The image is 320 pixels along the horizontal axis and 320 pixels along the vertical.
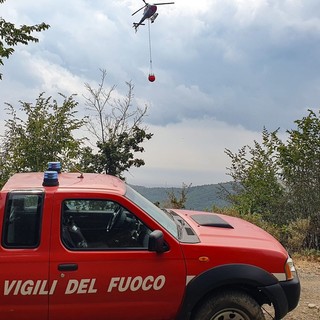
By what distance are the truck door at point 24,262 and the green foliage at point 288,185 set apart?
7.01m

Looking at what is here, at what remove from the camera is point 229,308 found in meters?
3.89

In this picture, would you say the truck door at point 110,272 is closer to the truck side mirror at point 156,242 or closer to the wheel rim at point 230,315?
the truck side mirror at point 156,242

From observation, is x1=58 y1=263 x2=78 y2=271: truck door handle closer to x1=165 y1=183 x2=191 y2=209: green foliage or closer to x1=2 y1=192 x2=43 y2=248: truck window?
x1=2 y1=192 x2=43 y2=248: truck window

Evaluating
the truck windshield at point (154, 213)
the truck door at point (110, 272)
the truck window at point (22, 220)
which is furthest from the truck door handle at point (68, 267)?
the truck windshield at point (154, 213)

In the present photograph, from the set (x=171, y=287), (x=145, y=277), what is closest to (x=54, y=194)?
(x=145, y=277)

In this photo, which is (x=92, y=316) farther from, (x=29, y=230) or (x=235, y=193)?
(x=235, y=193)

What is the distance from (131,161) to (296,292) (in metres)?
21.8

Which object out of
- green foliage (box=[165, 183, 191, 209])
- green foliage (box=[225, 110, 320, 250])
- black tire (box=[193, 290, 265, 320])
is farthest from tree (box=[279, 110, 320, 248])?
black tire (box=[193, 290, 265, 320])

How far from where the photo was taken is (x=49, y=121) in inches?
522

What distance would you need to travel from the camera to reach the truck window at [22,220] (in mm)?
3662

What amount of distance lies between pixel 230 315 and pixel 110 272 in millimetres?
1158

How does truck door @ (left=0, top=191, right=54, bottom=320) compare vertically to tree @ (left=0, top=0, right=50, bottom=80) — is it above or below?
below

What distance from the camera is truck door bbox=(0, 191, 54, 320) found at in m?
3.60

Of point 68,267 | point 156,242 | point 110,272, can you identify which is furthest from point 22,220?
point 156,242
